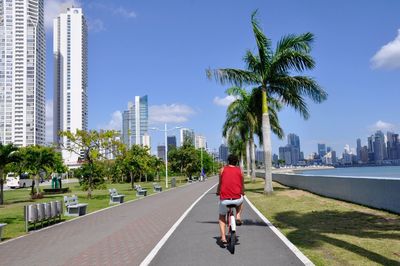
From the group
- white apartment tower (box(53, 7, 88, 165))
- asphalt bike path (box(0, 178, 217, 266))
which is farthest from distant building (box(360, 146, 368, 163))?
asphalt bike path (box(0, 178, 217, 266))

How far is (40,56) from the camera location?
108 meters

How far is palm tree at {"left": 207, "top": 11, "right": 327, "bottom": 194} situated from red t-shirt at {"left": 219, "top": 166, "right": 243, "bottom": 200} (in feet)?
55.2

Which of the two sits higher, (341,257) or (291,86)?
(291,86)

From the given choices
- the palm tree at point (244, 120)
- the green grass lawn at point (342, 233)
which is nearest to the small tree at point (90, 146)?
the palm tree at point (244, 120)

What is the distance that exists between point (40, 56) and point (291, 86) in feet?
306

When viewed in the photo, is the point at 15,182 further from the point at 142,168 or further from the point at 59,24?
the point at 59,24

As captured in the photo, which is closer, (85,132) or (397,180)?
(397,180)

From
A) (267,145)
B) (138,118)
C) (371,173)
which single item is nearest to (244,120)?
(371,173)

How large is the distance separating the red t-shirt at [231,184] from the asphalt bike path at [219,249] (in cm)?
102

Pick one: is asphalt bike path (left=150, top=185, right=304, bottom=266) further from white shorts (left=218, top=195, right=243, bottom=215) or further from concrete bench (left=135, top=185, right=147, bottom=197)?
concrete bench (left=135, top=185, right=147, bottom=197)

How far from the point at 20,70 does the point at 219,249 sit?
101m

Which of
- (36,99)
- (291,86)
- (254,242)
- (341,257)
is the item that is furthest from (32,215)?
(36,99)

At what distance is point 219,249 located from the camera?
877 centimetres

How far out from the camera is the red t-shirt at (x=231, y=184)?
876 centimetres
